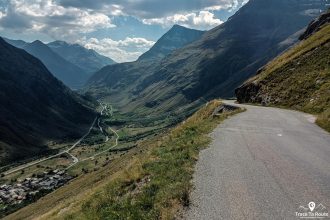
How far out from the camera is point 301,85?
2173 inches

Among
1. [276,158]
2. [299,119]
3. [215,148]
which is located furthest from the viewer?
[299,119]

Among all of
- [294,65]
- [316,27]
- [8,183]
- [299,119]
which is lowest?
[8,183]

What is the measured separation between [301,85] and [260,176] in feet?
134

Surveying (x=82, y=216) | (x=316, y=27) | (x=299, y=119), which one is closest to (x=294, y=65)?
(x=299, y=119)

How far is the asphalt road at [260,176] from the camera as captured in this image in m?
14.2

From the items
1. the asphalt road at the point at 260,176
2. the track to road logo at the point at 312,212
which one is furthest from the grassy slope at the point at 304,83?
the track to road logo at the point at 312,212

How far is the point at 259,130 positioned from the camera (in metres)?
33.0

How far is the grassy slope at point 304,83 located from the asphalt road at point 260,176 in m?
13.0

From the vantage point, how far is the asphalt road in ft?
46.7

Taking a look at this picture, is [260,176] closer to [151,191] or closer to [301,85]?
[151,191]

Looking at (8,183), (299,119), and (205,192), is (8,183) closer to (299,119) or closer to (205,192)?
(299,119)

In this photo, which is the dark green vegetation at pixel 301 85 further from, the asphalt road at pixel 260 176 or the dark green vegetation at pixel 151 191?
Answer: the dark green vegetation at pixel 151 191

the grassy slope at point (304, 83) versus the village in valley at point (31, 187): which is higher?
the grassy slope at point (304, 83)

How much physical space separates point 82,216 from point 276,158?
438 inches
